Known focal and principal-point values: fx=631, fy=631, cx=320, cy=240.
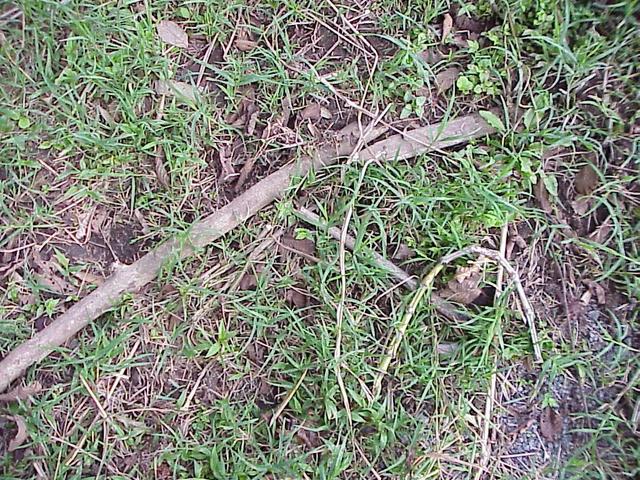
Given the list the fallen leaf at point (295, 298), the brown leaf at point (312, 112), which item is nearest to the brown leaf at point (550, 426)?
the fallen leaf at point (295, 298)

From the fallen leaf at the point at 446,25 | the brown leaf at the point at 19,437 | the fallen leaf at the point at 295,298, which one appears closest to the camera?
the brown leaf at the point at 19,437

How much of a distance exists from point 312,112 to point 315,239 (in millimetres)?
452

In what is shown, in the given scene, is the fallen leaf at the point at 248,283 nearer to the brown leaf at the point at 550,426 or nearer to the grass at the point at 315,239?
the grass at the point at 315,239

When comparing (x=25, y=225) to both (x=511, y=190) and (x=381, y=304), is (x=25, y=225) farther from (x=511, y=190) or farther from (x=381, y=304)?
(x=511, y=190)

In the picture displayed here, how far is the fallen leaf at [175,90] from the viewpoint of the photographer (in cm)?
219

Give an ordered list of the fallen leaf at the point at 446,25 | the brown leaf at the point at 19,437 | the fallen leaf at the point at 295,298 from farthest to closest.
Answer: the fallen leaf at the point at 446,25, the fallen leaf at the point at 295,298, the brown leaf at the point at 19,437

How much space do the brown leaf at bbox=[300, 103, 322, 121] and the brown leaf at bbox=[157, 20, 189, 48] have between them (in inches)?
19.1

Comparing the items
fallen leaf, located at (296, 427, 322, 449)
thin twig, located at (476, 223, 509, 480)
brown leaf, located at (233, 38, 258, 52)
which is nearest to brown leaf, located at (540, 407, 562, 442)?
thin twig, located at (476, 223, 509, 480)

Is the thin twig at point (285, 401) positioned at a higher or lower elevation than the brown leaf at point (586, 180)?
lower

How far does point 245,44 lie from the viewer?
2.22 m

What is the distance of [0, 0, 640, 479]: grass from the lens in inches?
80.5

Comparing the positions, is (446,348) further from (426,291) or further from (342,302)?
(342,302)

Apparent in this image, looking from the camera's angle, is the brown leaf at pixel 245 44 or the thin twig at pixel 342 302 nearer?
the thin twig at pixel 342 302

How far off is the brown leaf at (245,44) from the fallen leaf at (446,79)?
0.66 meters
